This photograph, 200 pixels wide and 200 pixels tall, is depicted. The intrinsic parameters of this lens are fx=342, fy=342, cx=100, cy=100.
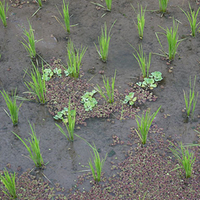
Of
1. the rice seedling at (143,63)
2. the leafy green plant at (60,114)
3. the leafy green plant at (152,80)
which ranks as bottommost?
the leafy green plant at (60,114)

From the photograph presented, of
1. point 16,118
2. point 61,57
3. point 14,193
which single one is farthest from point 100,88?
point 14,193

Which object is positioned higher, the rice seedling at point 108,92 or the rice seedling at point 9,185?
the rice seedling at point 108,92

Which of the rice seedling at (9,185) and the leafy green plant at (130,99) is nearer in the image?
the rice seedling at (9,185)

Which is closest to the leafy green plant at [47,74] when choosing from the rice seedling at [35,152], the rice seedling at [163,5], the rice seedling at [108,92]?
the rice seedling at [108,92]

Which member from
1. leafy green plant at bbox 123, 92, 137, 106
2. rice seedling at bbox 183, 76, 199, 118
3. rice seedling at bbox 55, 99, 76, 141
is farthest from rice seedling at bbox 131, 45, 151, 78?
rice seedling at bbox 55, 99, 76, 141

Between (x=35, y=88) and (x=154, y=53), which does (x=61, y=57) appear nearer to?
(x=35, y=88)

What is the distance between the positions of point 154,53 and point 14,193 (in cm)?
206

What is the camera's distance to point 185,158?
262 centimetres

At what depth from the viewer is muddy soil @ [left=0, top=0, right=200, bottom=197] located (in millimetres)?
2969

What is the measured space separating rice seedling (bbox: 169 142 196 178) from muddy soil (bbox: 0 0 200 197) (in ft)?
0.40

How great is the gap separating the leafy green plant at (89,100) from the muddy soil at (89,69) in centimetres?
15

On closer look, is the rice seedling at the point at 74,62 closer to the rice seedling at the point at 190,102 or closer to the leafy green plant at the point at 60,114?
the leafy green plant at the point at 60,114

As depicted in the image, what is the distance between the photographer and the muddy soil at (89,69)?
297cm

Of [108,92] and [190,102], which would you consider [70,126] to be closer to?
[108,92]
